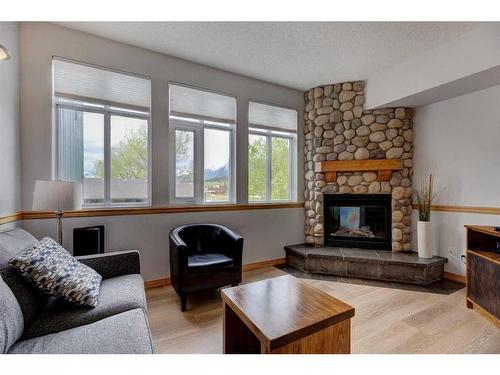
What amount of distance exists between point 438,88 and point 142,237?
12.3 ft

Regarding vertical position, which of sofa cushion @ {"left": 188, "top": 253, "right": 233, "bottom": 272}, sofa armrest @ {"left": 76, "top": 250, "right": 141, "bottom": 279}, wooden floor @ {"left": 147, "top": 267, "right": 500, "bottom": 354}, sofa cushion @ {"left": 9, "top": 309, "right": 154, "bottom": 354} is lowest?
wooden floor @ {"left": 147, "top": 267, "right": 500, "bottom": 354}

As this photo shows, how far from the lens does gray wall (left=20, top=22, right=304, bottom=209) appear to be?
89.9 inches

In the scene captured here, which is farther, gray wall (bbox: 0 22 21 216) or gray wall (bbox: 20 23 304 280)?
gray wall (bbox: 20 23 304 280)

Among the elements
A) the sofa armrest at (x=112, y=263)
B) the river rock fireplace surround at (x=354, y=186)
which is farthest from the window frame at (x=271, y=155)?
the sofa armrest at (x=112, y=263)

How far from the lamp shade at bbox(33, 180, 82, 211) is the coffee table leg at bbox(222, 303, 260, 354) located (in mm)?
1456

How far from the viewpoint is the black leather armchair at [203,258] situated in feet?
7.48

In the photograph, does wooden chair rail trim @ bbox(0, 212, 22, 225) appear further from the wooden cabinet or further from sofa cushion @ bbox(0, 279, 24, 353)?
the wooden cabinet

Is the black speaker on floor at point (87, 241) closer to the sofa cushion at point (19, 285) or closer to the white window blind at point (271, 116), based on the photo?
the sofa cushion at point (19, 285)

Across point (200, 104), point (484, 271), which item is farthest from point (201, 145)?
point (484, 271)

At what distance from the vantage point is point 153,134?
9.31 feet

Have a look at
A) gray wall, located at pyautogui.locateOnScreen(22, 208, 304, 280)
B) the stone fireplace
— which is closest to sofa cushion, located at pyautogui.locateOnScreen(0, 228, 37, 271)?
gray wall, located at pyautogui.locateOnScreen(22, 208, 304, 280)
